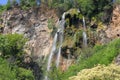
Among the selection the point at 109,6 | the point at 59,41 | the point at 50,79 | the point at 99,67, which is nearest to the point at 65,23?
the point at 59,41


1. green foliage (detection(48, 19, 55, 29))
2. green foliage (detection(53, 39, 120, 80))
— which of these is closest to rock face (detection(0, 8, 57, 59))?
green foliage (detection(48, 19, 55, 29))

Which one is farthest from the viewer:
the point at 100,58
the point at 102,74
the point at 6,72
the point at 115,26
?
the point at 115,26

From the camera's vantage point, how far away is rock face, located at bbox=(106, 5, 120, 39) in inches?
2073

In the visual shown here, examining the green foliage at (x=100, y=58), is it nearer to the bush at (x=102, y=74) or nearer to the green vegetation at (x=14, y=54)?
the green vegetation at (x=14, y=54)

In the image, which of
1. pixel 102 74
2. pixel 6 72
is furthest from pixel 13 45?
pixel 102 74

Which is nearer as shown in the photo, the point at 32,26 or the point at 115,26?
the point at 115,26

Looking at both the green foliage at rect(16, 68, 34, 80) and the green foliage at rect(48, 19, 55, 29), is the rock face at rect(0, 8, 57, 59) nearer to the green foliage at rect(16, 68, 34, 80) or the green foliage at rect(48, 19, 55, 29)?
the green foliage at rect(48, 19, 55, 29)

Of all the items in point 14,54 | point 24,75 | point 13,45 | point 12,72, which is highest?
point 13,45

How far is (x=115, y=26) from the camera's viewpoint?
175 ft

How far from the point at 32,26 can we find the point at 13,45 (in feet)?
21.2

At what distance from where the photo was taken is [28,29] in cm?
5962

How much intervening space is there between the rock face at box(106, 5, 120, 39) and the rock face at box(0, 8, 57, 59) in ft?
26.5

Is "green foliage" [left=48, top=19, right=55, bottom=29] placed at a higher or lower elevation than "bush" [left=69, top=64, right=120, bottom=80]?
lower

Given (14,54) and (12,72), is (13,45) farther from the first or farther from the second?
(12,72)
